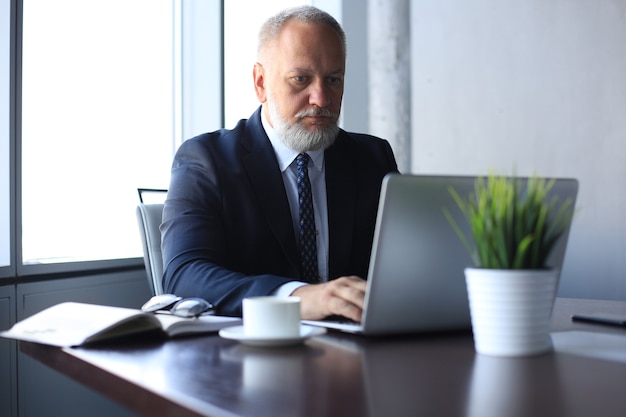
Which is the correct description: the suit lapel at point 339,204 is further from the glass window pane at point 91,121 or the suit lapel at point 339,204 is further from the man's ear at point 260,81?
the glass window pane at point 91,121

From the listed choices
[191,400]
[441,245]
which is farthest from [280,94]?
[191,400]

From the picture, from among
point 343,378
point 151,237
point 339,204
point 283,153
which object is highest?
point 283,153

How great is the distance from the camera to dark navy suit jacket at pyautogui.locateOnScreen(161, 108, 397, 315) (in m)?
1.88

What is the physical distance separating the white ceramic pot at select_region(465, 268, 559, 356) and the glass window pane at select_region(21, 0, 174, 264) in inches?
81.0

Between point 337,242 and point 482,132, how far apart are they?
2.07 m

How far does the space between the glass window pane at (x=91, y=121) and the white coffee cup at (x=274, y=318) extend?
5.74 ft

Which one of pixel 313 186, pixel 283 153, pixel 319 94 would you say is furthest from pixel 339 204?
pixel 319 94

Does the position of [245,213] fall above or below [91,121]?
below

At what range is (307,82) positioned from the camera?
7.12ft

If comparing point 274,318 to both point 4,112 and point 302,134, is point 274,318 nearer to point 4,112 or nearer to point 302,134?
point 302,134

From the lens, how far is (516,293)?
3.51 feet

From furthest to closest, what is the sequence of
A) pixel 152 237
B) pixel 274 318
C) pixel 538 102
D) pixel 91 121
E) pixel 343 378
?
pixel 538 102, pixel 91 121, pixel 152 237, pixel 274 318, pixel 343 378

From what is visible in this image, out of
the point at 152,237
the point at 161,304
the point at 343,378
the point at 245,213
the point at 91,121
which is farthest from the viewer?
the point at 91,121

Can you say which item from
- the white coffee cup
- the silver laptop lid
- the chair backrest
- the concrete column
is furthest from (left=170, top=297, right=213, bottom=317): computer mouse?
the concrete column
